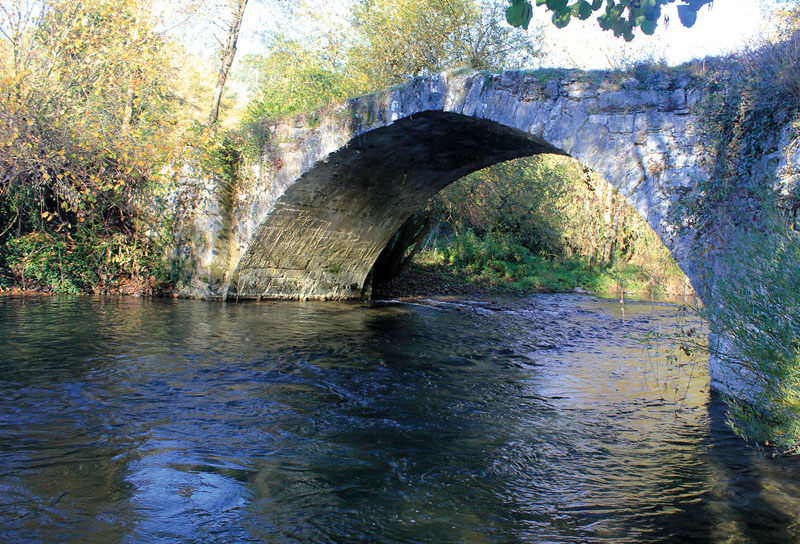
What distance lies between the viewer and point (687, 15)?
327 cm

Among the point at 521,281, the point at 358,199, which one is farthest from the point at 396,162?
the point at 521,281

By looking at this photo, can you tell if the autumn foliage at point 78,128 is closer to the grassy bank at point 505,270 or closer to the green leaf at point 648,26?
the grassy bank at point 505,270

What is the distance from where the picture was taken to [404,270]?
16.1 m

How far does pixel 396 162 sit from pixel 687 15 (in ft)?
Answer: 22.9

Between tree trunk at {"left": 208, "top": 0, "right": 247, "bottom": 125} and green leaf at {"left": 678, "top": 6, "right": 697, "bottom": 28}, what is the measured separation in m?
10.8

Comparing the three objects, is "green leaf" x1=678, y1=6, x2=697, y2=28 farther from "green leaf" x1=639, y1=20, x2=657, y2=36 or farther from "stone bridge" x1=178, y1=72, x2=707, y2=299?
"stone bridge" x1=178, y1=72, x2=707, y2=299

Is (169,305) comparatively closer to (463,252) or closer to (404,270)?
(404,270)

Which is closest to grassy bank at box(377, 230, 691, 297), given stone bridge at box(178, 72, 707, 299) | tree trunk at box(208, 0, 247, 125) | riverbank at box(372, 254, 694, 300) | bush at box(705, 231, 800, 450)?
riverbank at box(372, 254, 694, 300)

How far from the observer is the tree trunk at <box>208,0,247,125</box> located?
41.7 ft

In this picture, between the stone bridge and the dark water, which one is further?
the stone bridge

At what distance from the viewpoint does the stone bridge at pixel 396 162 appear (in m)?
6.13

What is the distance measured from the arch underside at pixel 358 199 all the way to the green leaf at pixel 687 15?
423 centimetres

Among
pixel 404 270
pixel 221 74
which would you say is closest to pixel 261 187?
pixel 221 74

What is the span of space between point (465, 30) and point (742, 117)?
443 inches
